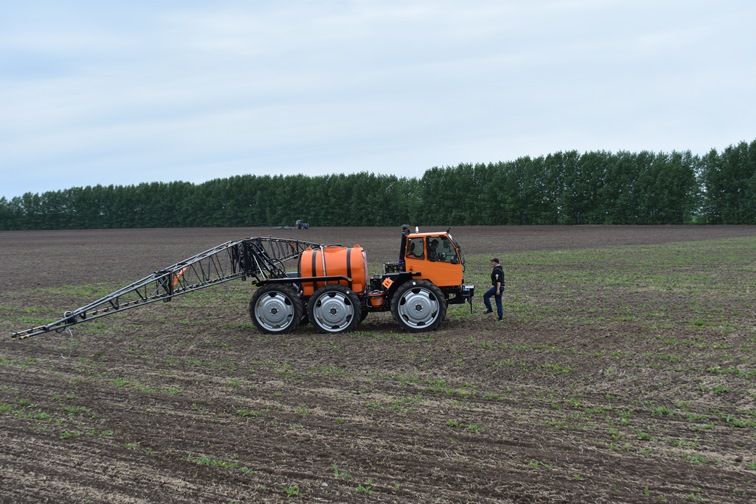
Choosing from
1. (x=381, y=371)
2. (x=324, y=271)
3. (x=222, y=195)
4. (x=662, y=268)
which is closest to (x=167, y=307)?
(x=324, y=271)

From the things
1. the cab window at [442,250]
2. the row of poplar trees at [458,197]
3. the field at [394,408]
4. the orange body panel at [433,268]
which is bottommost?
the field at [394,408]

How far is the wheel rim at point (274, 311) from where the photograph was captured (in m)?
17.1

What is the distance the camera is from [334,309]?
16844mm

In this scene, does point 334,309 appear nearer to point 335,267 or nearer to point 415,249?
point 335,267

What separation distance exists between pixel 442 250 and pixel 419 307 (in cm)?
160

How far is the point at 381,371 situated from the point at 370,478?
16.6 feet

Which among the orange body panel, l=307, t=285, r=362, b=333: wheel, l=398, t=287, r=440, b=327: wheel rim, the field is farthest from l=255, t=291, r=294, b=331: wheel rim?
the orange body panel

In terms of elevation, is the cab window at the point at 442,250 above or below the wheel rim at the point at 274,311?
above

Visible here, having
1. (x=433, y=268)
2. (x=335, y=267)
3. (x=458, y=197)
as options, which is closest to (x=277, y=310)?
(x=335, y=267)

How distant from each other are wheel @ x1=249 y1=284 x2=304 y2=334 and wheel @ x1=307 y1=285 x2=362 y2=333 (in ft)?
1.36

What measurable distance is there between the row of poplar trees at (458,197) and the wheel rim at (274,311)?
7153 cm

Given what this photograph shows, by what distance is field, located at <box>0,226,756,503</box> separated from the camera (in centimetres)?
778

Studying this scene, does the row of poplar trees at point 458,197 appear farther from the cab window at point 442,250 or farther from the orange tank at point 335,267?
the orange tank at point 335,267

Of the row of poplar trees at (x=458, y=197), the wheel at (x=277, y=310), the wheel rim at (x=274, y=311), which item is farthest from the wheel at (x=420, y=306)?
the row of poplar trees at (x=458, y=197)
